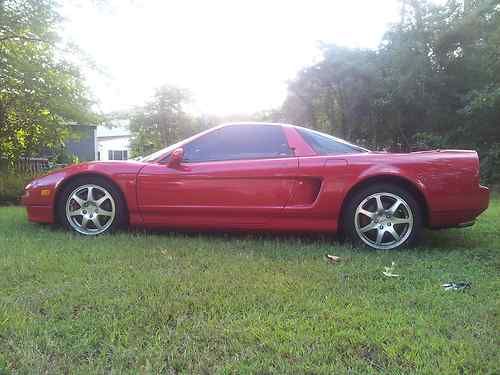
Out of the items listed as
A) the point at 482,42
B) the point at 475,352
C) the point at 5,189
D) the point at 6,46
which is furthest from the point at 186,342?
the point at 482,42

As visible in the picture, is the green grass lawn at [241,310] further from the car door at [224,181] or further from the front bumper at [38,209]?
the front bumper at [38,209]

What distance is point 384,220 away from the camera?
3678 millimetres

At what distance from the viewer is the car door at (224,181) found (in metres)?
3.82

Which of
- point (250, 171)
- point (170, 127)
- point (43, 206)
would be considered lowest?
point (43, 206)

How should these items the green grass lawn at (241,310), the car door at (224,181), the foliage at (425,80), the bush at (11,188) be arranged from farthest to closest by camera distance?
the foliage at (425,80) < the bush at (11,188) < the car door at (224,181) < the green grass lawn at (241,310)

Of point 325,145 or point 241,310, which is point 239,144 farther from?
point 241,310

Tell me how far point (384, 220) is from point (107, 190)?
258 cm

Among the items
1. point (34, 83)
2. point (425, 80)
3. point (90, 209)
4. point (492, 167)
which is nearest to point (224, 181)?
point (90, 209)

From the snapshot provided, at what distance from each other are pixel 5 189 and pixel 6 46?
9.93ft

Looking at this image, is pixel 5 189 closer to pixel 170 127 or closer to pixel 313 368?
pixel 313 368

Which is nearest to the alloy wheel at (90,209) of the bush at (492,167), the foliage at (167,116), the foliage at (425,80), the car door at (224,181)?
the car door at (224,181)

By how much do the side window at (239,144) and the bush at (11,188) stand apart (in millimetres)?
5451

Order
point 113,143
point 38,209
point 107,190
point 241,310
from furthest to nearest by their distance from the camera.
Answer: point 113,143 < point 38,209 < point 107,190 < point 241,310

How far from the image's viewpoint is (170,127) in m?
24.8
